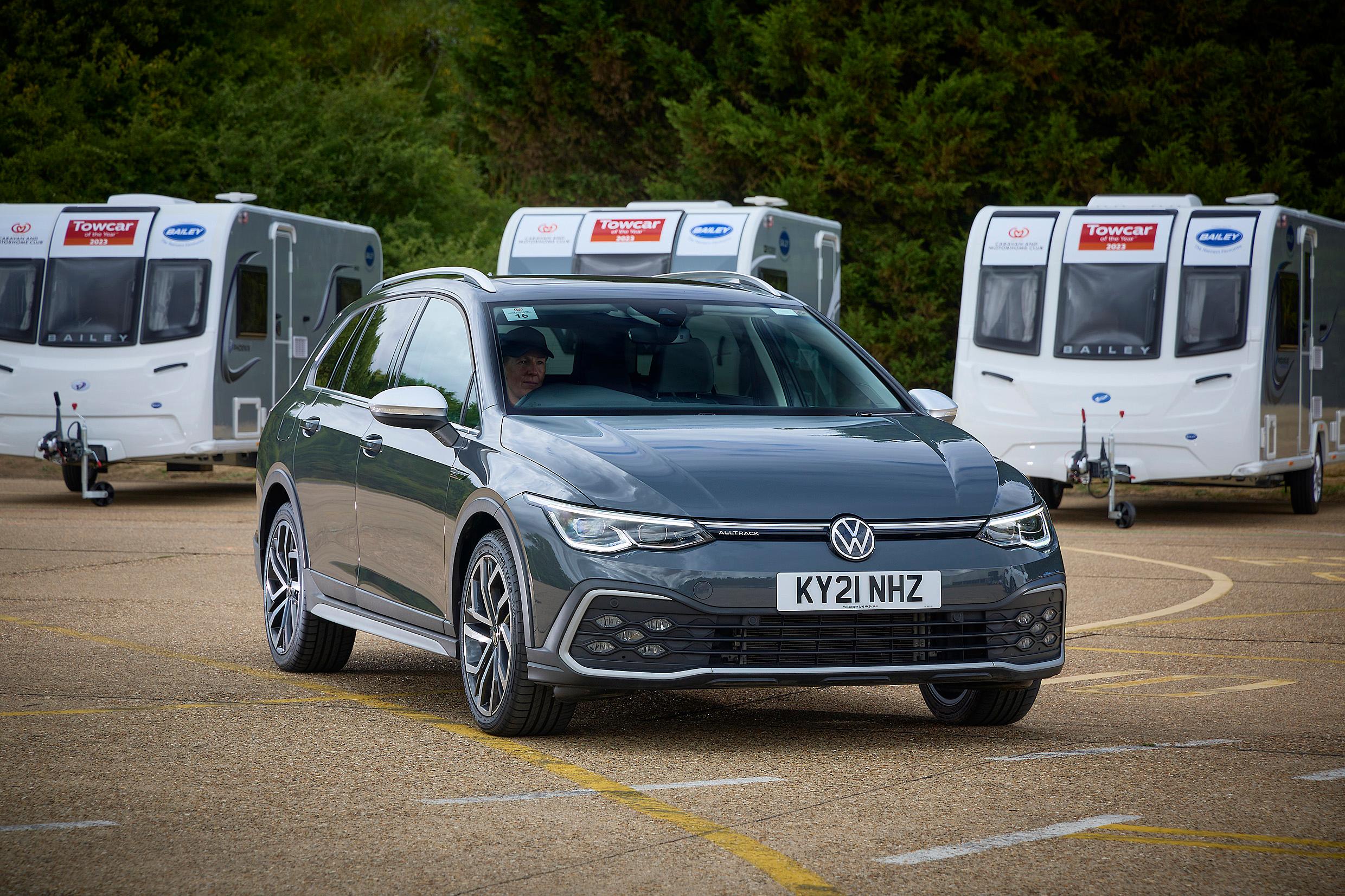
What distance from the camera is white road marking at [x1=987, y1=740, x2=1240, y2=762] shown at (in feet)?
21.5

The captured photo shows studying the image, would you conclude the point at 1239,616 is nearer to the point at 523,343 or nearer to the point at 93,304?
the point at 523,343

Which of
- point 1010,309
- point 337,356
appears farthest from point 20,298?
point 337,356

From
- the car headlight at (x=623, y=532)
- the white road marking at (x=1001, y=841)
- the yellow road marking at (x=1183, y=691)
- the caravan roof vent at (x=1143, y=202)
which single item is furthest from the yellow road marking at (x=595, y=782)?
the caravan roof vent at (x=1143, y=202)

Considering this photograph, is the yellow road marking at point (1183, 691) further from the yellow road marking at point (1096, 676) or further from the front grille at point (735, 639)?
the front grille at point (735, 639)

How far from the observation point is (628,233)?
20.9m

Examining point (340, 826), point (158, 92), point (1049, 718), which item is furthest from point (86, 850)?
point (158, 92)

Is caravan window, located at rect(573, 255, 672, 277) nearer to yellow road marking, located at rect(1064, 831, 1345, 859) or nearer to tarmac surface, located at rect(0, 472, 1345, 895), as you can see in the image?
tarmac surface, located at rect(0, 472, 1345, 895)

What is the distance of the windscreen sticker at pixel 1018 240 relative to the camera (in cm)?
1917

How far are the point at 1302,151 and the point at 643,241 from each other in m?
17.3

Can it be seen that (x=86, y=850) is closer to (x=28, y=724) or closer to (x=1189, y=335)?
(x=28, y=724)

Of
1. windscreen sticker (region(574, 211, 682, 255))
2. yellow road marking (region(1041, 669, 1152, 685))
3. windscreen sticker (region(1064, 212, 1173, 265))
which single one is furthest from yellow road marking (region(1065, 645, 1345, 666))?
windscreen sticker (region(574, 211, 682, 255))

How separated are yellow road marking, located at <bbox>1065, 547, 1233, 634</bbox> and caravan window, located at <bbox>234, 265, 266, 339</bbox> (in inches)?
370

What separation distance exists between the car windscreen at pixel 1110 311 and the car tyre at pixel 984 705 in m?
11.8

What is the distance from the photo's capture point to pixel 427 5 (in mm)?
54719
